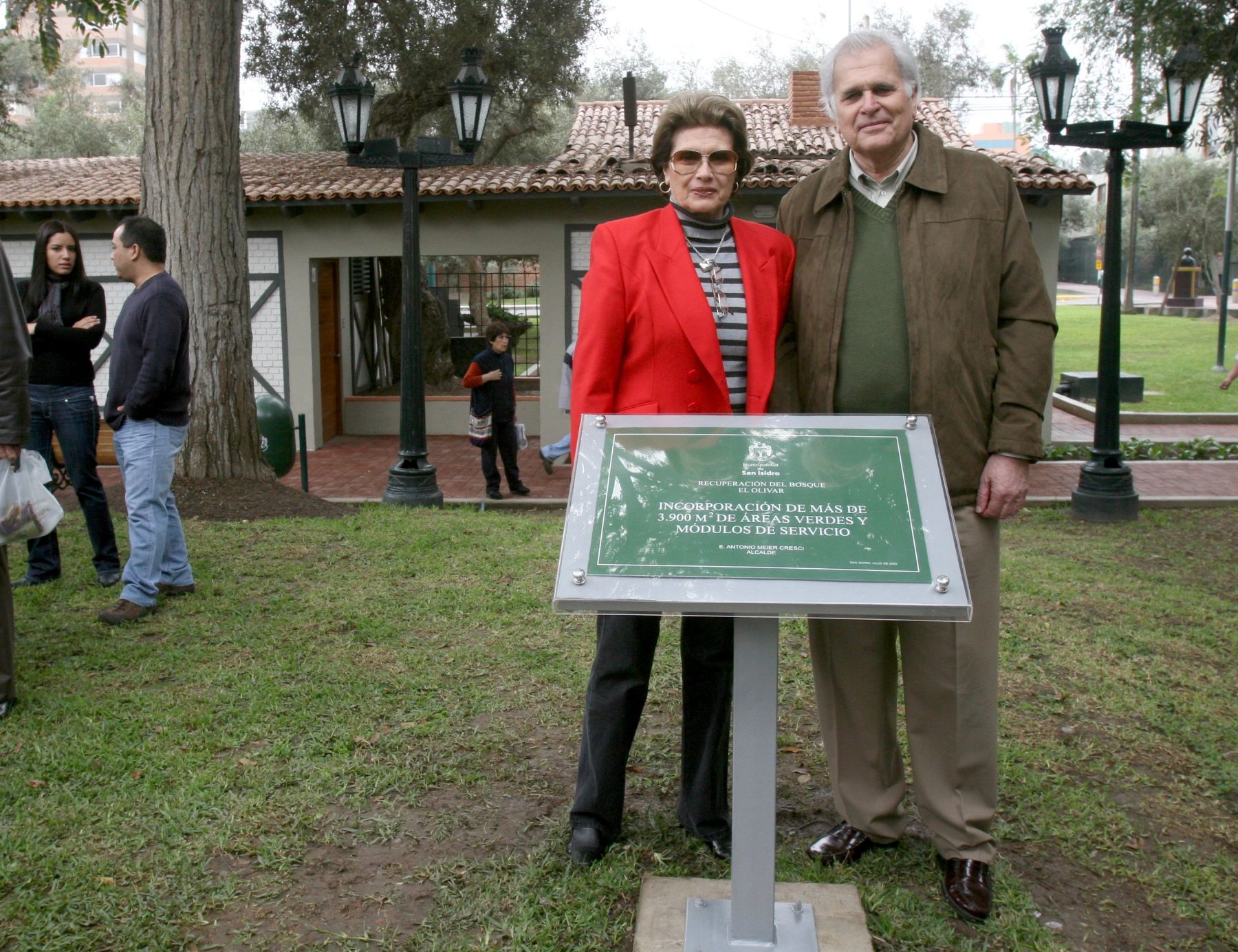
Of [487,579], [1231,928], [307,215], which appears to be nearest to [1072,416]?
[307,215]

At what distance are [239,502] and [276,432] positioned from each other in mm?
2934

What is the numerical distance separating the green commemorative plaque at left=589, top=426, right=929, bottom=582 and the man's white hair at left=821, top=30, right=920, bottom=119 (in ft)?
2.93

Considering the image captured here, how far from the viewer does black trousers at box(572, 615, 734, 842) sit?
297 cm

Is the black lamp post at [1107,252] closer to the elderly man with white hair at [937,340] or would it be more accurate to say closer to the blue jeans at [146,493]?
the elderly man with white hair at [937,340]

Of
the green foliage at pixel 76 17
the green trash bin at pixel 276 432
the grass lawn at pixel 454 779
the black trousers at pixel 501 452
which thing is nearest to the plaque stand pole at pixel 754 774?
the grass lawn at pixel 454 779

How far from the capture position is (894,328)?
9.46 feet

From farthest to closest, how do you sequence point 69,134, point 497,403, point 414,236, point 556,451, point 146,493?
point 69,134, point 556,451, point 497,403, point 414,236, point 146,493

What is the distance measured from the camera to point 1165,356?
85.3ft

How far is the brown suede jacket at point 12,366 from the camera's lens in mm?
3988

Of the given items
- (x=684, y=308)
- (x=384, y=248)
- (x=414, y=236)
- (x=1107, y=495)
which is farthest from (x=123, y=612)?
(x=384, y=248)

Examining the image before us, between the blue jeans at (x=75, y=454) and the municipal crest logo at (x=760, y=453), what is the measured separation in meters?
4.27

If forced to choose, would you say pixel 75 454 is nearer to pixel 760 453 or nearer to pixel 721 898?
pixel 721 898

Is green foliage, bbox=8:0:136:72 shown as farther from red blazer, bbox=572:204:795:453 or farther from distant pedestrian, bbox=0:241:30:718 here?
red blazer, bbox=572:204:795:453

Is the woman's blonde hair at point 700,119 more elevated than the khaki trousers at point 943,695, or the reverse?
the woman's blonde hair at point 700,119
